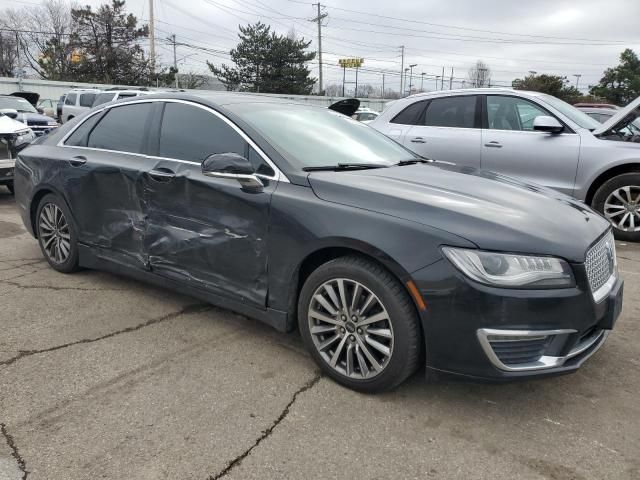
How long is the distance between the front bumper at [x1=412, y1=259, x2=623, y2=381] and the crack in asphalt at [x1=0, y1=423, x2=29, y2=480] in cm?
186

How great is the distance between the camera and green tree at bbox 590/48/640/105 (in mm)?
45406

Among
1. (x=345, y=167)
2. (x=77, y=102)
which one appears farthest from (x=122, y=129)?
(x=77, y=102)

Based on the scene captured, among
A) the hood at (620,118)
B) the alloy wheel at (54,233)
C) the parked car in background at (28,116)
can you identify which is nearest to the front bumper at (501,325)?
the alloy wheel at (54,233)

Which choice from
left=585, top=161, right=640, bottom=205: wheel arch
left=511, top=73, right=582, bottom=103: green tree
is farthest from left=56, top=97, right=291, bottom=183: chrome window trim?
left=511, top=73, right=582, bottom=103: green tree

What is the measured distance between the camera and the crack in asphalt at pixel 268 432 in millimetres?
2249

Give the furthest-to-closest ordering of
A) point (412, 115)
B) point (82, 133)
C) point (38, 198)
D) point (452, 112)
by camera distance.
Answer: point (412, 115)
point (452, 112)
point (38, 198)
point (82, 133)

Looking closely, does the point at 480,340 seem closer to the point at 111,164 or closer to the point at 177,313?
the point at 177,313

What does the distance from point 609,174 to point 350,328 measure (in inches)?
187

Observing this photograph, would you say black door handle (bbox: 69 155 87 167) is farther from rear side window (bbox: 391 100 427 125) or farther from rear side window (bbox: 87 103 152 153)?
rear side window (bbox: 391 100 427 125)

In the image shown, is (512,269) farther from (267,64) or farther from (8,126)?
(267,64)

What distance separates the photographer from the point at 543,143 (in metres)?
6.27

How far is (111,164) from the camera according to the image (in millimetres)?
3992

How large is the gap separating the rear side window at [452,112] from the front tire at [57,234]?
4.76m

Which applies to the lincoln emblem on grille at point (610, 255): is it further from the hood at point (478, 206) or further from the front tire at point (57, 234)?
the front tire at point (57, 234)
